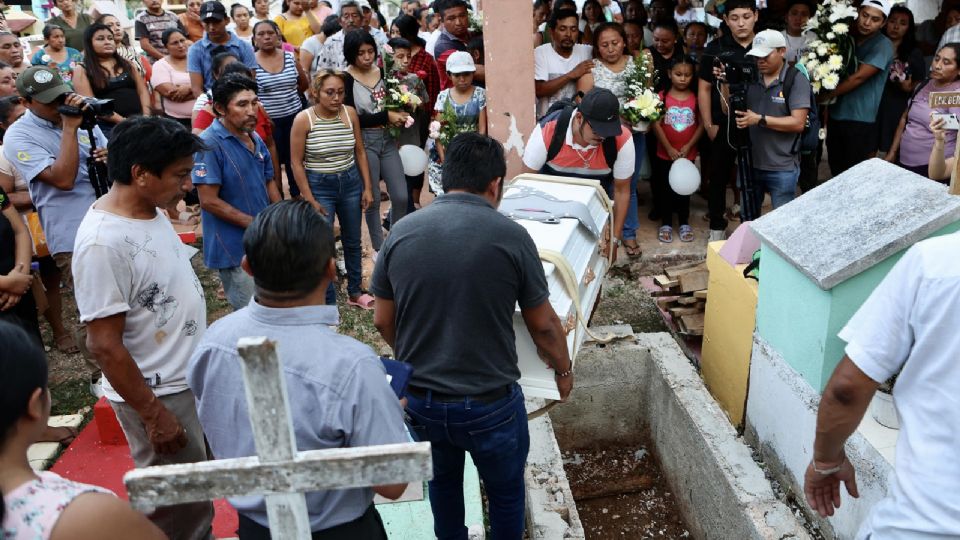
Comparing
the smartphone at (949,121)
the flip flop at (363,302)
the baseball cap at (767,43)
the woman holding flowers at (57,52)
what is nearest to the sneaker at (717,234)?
the baseball cap at (767,43)

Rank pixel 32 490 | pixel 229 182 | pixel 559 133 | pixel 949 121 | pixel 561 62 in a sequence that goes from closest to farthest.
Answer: pixel 32 490 < pixel 229 182 < pixel 559 133 < pixel 949 121 < pixel 561 62

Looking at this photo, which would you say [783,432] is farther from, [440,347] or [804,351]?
[440,347]

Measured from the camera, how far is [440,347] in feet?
8.27

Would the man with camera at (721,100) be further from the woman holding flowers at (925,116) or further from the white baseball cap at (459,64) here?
the white baseball cap at (459,64)

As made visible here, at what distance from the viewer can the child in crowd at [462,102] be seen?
18.3 ft

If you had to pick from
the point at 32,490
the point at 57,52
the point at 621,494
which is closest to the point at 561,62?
the point at 621,494

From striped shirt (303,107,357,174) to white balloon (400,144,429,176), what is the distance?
954mm

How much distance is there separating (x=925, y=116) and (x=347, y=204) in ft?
13.8

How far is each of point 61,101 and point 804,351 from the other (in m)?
3.93

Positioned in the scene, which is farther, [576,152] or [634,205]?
[634,205]

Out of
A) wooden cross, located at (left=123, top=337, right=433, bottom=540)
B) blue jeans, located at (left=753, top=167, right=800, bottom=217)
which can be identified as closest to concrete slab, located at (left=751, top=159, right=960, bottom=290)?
wooden cross, located at (left=123, top=337, right=433, bottom=540)

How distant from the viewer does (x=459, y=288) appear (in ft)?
7.94

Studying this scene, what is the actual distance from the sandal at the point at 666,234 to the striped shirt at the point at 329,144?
2.78 m

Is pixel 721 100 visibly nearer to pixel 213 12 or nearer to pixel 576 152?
pixel 576 152
